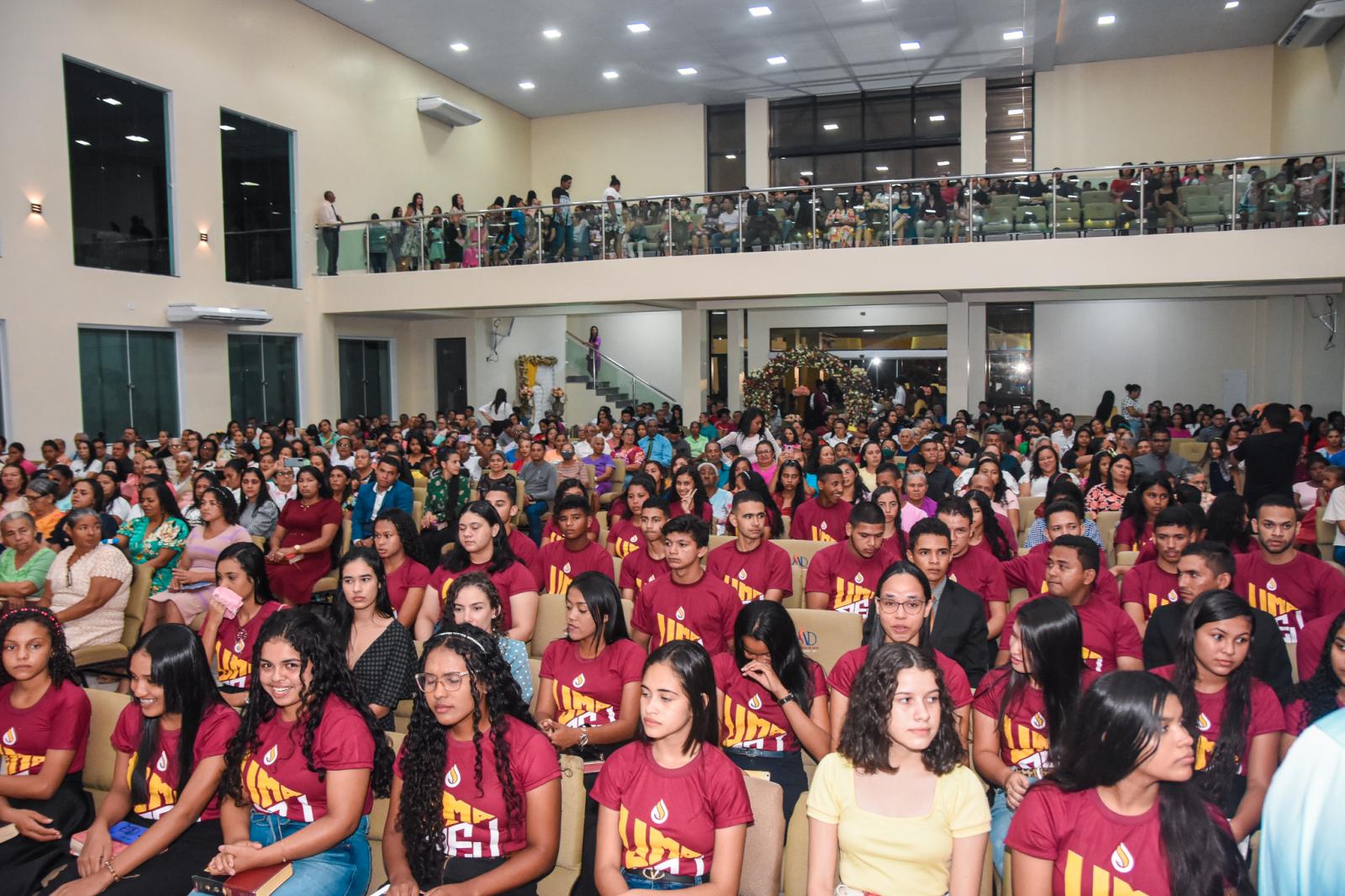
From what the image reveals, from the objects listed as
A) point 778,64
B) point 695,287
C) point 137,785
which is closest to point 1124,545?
point 137,785

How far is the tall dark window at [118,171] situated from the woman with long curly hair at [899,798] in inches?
506

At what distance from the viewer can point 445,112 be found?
1822 cm

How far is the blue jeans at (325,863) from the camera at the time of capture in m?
2.93

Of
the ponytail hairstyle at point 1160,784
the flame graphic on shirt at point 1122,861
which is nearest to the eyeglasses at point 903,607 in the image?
the ponytail hairstyle at point 1160,784

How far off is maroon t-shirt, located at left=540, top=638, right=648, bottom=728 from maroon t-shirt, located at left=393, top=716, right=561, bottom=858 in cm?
90

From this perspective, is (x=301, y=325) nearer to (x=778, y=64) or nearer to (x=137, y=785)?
(x=778, y=64)

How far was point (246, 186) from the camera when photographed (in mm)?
14469

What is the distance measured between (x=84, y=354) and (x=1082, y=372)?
17.7m

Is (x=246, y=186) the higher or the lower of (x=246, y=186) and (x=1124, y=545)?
the higher

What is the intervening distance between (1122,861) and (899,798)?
55 centimetres

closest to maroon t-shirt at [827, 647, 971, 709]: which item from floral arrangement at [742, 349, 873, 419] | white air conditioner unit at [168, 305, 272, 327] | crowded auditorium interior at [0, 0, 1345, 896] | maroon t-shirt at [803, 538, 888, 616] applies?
crowded auditorium interior at [0, 0, 1345, 896]

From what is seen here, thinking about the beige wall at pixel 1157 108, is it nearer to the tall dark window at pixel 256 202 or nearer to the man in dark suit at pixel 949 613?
the tall dark window at pixel 256 202

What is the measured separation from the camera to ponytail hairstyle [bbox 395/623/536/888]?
286 centimetres

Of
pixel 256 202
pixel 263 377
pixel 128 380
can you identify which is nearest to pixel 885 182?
pixel 256 202
